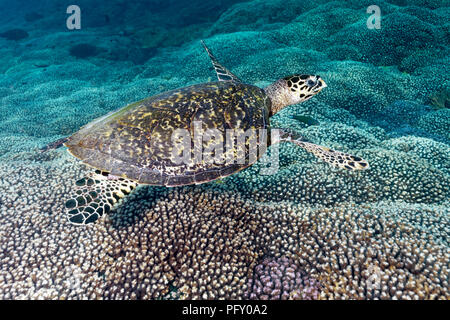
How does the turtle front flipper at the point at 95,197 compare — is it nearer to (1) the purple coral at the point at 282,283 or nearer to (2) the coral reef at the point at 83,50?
(1) the purple coral at the point at 282,283

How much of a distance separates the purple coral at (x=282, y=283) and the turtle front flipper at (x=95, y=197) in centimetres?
139

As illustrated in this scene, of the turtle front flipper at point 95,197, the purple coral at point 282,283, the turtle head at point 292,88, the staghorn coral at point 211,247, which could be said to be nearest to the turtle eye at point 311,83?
the turtle head at point 292,88

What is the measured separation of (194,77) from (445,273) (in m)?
6.97

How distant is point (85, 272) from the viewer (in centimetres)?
191

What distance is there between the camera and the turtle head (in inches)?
119

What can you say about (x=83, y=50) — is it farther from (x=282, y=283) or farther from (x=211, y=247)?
(x=282, y=283)

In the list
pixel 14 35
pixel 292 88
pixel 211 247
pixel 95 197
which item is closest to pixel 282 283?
pixel 211 247

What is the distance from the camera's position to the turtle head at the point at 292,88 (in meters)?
3.03

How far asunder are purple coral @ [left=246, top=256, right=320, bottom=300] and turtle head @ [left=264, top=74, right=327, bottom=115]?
1972 mm

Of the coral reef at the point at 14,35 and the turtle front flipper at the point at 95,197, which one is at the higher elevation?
the coral reef at the point at 14,35

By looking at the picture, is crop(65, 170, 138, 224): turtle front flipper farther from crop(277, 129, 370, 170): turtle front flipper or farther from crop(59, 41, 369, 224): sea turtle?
crop(277, 129, 370, 170): turtle front flipper

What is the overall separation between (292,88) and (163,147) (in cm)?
192

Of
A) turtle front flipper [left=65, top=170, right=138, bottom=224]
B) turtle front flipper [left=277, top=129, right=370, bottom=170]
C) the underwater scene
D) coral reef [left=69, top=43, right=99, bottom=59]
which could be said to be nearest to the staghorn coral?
the underwater scene

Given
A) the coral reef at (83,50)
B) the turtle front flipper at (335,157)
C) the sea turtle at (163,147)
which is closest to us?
the sea turtle at (163,147)
